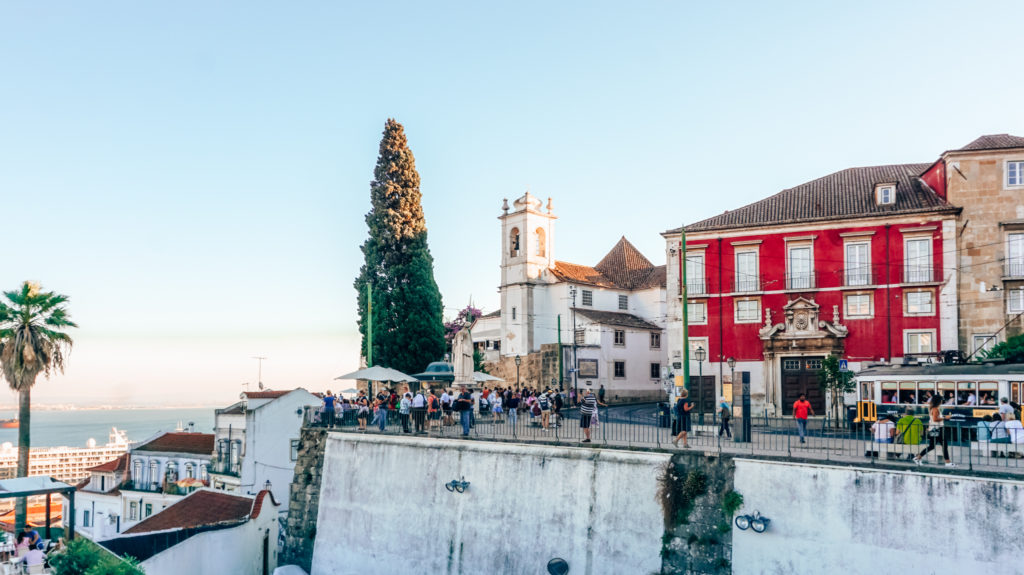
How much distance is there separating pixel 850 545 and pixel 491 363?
37.2 metres

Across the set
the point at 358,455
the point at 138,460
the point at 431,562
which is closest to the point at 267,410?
the point at 138,460

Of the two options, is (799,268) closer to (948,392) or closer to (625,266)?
(948,392)

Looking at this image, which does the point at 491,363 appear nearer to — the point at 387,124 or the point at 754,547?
the point at 387,124

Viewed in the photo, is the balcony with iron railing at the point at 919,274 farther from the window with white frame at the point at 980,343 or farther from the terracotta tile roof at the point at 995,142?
the terracotta tile roof at the point at 995,142

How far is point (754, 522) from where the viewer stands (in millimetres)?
15609

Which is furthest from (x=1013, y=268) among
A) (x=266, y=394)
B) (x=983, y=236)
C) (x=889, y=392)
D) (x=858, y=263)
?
(x=266, y=394)

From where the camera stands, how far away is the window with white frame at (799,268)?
32.4 meters

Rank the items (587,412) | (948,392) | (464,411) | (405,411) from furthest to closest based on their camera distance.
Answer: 1. (405,411)
2. (464,411)
3. (948,392)
4. (587,412)

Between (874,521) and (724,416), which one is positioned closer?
(874,521)

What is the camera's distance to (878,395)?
2302 cm

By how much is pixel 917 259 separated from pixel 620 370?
2042 cm

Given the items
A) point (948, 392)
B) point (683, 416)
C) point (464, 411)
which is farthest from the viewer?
point (464, 411)

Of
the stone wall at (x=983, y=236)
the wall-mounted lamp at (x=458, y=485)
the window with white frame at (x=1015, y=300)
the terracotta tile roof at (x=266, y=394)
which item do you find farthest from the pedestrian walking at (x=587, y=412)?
the terracotta tile roof at (x=266, y=394)

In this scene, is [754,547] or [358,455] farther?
[358,455]
